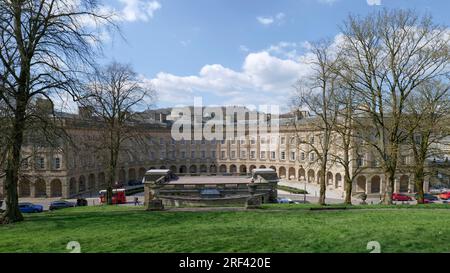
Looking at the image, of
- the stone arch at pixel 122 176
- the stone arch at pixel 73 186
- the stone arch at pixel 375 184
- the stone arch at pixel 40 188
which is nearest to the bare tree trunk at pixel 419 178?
the stone arch at pixel 375 184

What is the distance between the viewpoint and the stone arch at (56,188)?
42.9 metres

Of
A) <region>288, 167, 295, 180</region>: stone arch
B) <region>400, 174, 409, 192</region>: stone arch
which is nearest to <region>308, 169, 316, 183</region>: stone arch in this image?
<region>288, 167, 295, 180</region>: stone arch

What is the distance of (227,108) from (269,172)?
54.9 meters

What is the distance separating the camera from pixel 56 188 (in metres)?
A: 43.3

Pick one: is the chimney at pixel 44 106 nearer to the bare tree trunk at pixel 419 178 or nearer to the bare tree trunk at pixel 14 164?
the bare tree trunk at pixel 14 164

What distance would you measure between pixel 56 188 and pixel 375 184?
53427 mm

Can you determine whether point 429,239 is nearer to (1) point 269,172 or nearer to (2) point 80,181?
(1) point 269,172

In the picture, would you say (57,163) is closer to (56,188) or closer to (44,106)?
(56,188)

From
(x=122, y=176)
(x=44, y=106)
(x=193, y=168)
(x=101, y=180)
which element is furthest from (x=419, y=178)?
(x=193, y=168)

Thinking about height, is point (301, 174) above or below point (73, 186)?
above

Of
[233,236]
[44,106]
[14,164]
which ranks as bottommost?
[233,236]

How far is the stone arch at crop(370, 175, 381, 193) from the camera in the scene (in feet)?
149

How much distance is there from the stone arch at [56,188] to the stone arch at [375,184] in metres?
51.8

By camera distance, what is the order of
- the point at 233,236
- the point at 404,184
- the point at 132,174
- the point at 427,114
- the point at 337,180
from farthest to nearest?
the point at 132,174
the point at 337,180
the point at 404,184
the point at 427,114
the point at 233,236
